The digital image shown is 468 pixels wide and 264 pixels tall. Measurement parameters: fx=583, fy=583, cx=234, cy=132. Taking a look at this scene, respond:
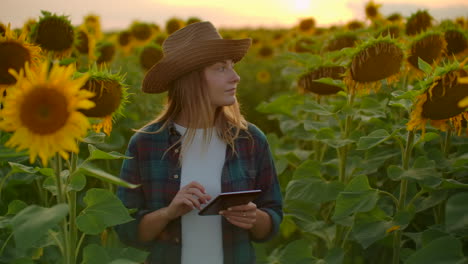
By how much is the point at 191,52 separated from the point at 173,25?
11.0 feet

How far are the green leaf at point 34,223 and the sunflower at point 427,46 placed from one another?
1928mm

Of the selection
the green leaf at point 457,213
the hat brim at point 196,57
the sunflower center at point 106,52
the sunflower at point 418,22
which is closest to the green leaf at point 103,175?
the hat brim at point 196,57

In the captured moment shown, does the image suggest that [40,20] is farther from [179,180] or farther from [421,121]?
[421,121]

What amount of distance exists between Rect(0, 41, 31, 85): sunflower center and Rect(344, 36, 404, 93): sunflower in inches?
52.0

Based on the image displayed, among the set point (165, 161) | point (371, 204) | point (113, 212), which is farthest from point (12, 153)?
point (371, 204)

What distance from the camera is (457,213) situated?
178 centimetres

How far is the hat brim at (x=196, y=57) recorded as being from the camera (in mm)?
2096

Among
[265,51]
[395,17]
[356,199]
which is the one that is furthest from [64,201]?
[265,51]

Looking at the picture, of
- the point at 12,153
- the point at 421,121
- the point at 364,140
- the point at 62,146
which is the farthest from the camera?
the point at 364,140

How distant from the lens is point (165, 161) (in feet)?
7.08

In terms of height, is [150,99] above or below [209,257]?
above

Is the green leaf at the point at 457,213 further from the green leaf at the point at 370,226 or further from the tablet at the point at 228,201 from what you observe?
the tablet at the point at 228,201

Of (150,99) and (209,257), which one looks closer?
(209,257)

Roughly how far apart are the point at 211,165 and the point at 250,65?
7054 millimetres
